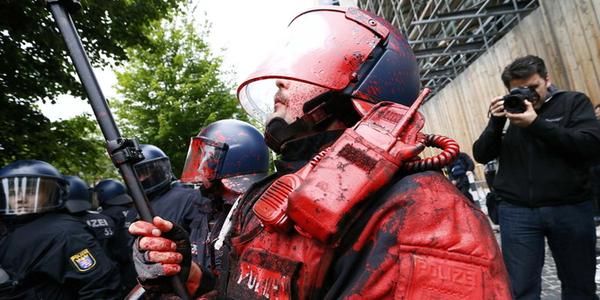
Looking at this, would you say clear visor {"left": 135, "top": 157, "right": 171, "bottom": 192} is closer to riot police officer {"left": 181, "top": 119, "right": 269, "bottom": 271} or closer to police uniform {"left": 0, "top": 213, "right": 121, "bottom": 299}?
riot police officer {"left": 181, "top": 119, "right": 269, "bottom": 271}

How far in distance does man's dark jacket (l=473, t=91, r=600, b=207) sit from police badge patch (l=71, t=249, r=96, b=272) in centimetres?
298

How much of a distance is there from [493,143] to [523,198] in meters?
0.44

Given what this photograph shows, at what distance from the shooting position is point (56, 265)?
272 cm

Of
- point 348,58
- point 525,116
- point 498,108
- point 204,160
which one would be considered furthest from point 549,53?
point 348,58

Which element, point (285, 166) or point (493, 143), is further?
point (493, 143)

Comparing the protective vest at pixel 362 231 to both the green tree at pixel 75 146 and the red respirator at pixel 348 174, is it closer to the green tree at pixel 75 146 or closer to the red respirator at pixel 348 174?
the red respirator at pixel 348 174

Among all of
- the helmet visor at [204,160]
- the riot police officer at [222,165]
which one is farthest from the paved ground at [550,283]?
the helmet visor at [204,160]

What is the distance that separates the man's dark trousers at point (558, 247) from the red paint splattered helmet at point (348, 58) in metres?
1.64

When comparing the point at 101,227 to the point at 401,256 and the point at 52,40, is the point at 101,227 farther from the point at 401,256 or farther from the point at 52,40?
the point at 401,256

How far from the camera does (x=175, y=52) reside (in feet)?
58.2

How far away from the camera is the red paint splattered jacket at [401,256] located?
91cm

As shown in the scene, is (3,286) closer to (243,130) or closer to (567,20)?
(243,130)

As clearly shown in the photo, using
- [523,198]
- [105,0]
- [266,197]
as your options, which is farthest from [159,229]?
[105,0]

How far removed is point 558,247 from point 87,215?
4925mm
